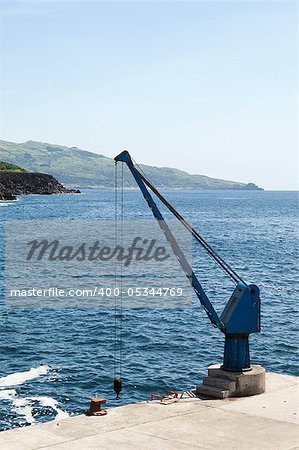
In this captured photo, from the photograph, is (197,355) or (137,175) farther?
(197,355)

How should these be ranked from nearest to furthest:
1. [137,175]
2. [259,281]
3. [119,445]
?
[119,445] → [137,175] → [259,281]

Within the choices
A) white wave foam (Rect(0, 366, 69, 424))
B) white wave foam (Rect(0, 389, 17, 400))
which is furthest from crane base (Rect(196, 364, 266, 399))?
white wave foam (Rect(0, 389, 17, 400))

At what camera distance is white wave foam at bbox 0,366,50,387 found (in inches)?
1266

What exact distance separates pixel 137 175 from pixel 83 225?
98788 mm

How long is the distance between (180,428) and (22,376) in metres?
13.7

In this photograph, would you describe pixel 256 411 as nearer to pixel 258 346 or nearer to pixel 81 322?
pixel 258 346

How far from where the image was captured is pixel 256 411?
23156mm

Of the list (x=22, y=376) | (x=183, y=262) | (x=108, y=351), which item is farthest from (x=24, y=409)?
(x=108, y=351)

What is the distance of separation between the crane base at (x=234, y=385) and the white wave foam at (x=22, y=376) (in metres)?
10.5

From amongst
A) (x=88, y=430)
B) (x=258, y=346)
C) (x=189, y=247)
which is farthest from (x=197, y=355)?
(x=189, y=247)

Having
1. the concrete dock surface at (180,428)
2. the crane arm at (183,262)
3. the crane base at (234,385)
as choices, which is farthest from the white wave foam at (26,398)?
the crane arm at (183,262)

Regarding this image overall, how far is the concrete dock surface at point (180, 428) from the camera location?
65.6 ft

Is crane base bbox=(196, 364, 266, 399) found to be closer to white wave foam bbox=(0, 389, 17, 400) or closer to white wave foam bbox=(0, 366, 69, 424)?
white wave foam bbox=(0, 366, 69, 424)

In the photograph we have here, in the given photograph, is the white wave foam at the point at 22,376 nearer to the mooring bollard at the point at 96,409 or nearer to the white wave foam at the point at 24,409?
the white wave foam at the point at 24,409
